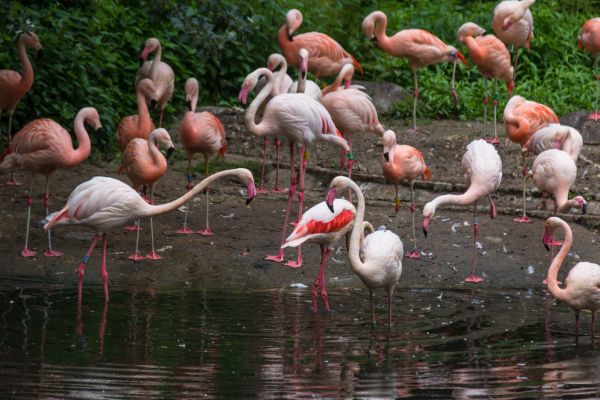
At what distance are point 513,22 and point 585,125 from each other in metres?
1.21

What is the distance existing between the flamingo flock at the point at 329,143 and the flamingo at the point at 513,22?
0.5 inches

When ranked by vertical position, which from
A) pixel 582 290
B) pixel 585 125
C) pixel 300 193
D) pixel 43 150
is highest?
pixel 585 125

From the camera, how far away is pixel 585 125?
37.0 ft

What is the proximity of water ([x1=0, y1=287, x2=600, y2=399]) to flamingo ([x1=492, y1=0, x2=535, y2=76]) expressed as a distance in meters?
4.31

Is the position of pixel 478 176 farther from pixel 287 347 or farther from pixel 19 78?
pixel 19 78

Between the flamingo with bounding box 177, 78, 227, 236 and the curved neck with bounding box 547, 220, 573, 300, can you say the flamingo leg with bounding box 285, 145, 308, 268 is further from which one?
the curved neck with bounding box 547, 220, 573, 300

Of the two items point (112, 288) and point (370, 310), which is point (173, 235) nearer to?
point (112, 288)

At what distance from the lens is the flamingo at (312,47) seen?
11.0m

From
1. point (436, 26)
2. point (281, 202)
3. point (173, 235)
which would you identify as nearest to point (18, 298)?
point (173, 235)

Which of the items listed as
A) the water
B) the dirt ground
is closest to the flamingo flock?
the dirt ground

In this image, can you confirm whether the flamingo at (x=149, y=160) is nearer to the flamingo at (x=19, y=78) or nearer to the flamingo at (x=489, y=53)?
the flamingo at (x=19, y=78)

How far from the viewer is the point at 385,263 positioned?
6.80m

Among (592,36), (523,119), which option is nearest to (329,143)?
(523,119)

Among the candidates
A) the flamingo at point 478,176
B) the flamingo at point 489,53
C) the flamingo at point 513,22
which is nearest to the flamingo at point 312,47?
the flamingo at point 489,53
